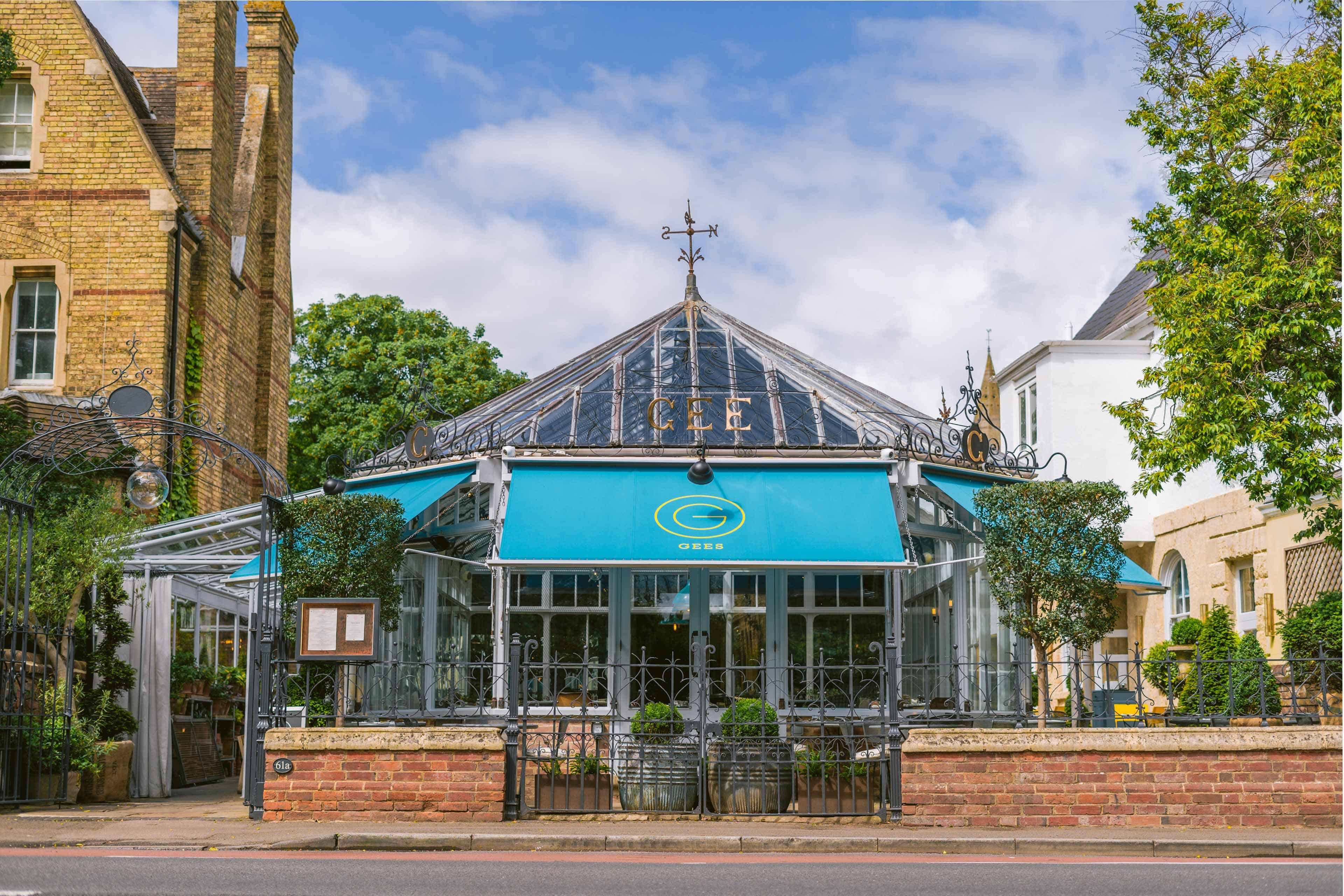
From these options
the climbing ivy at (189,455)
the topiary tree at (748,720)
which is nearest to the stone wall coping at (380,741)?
the topiary tree at (748,720)

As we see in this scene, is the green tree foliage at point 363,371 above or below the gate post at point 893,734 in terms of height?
above

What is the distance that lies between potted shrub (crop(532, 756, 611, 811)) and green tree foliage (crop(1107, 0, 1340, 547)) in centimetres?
751

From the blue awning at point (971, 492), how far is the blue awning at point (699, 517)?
735 millimetres

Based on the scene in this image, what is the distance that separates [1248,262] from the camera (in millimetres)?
16375

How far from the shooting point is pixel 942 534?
1709 cm

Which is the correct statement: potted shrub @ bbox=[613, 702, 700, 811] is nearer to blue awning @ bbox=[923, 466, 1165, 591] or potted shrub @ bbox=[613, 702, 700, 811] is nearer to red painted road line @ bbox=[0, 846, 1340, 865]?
red painted road line @ bbox=[0, 846, 1340, 865]

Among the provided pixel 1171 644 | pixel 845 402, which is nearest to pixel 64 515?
pixel 845 402

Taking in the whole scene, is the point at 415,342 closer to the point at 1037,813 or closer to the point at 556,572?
the point at 556,572

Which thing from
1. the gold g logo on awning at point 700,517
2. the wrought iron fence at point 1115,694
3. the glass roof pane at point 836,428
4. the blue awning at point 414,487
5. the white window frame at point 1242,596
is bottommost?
the wrought iron fence at point 1115,694

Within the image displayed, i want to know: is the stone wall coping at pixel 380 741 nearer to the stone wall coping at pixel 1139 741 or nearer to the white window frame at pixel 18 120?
the stone wall coping at pixel 1139 741

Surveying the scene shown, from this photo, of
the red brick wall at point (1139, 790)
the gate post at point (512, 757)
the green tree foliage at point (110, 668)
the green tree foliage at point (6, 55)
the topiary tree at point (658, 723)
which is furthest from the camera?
the green tree foliage at point (6, 55)

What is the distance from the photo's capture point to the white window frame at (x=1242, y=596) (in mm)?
25156

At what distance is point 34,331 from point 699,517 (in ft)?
43.7

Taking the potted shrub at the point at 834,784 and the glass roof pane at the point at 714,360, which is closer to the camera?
the potted shrub at the point at 834,784
